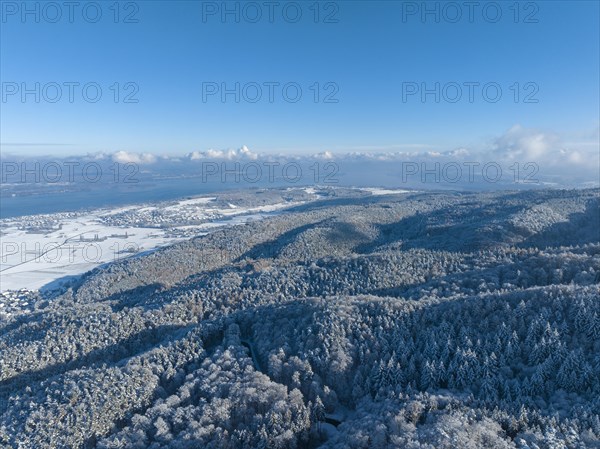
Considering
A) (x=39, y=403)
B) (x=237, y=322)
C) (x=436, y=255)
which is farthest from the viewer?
(x=436, y=255)

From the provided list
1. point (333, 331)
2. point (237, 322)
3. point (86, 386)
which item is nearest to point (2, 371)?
point (86, 386)

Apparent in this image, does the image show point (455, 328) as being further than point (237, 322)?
No

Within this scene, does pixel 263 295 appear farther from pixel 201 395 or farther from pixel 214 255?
pixel 214 255

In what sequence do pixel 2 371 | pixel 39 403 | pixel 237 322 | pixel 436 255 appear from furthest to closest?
pixel 436 255, pixel 237 322, pixel 2 371, pixel 39 403

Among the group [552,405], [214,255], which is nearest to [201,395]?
[552,405]

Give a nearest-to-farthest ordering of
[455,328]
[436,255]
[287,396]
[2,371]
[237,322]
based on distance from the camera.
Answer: [287,396] → [455,328] → [2,371] → [237,322] → [436,255]

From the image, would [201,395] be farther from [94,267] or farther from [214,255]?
[94,267]

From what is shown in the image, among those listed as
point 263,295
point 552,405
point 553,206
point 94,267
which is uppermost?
point 553,206

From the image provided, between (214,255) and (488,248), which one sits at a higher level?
(488,248)

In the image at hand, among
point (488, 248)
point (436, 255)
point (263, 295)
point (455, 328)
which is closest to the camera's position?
point (455, 328)
